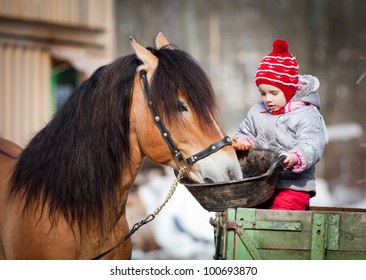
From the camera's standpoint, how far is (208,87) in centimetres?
349

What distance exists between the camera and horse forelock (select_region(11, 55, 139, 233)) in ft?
11.4

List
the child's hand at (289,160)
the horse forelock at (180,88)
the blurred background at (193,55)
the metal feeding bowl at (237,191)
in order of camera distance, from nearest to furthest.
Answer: the metal feeding bowl at (237,191)
the horse forelock at (180,88)
the child's hand at (289,160)
the blurred background at (193,55)

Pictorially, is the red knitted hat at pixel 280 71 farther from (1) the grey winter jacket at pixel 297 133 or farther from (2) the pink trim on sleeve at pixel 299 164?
(2) the pink trim on sleeve at pixel 299 164

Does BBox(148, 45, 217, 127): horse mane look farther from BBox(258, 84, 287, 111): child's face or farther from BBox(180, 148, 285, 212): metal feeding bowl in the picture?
BBox(258, 84, 287, 111): child's face

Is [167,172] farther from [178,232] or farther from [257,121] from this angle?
[257,121]

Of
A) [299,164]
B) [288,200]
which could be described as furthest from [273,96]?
[288,200]

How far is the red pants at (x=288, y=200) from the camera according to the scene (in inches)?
152

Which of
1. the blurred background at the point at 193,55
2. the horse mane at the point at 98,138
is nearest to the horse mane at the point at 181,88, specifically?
the horse mane at the point at 98,138

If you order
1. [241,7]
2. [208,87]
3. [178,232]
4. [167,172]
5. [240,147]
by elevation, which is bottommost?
[178,232]

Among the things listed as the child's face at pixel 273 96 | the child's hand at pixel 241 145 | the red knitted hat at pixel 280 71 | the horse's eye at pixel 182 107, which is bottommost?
the child's hand at pixel 241 145

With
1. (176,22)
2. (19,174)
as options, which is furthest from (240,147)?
(176,22)

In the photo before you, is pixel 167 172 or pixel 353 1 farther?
pixel 353 1

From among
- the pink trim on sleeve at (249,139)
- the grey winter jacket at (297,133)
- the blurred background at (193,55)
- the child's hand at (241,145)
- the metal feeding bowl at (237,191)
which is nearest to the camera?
the metal feeding bowl at (237,191)

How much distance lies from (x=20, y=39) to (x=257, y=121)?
496 cm
